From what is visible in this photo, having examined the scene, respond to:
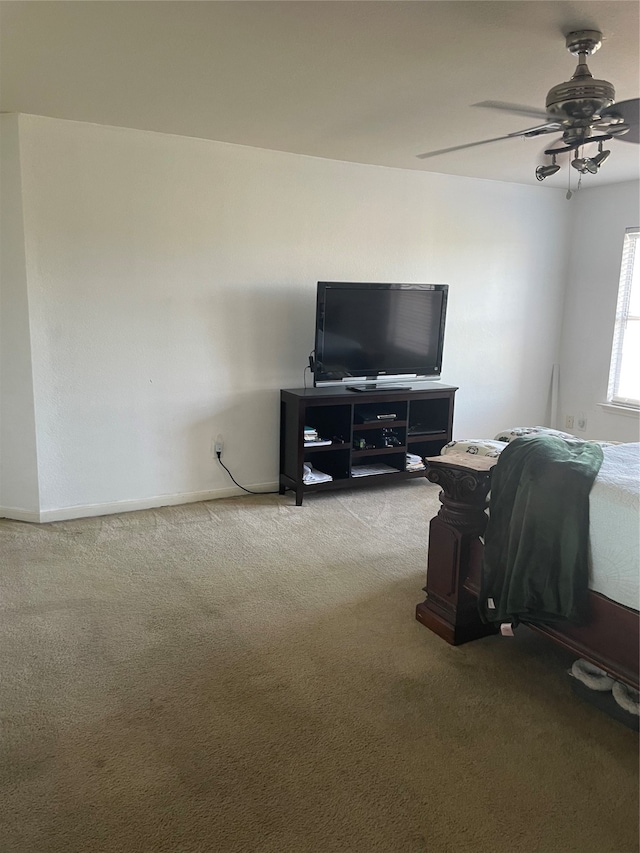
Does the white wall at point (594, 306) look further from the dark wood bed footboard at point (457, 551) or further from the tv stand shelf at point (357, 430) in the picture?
the dark wood bed footboard at point (457, 551)

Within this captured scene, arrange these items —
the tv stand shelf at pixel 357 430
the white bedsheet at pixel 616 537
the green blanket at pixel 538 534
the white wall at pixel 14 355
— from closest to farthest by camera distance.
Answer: the white bedsheet at pixel 616 537 < the green blanket at pixel 538 534 < the white wall at pixel 14 355 < the tv stand shelf at pixel 357 430

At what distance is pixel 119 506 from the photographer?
402 centimetres

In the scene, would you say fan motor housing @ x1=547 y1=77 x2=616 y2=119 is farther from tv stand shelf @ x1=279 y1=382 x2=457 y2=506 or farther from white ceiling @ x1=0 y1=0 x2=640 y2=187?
tv stand shelf @ x1=279 y1=382 x2=457 y2=506

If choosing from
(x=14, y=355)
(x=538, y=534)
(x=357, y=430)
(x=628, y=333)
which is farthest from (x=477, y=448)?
(x=628, y=333)

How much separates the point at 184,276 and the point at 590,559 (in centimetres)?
297

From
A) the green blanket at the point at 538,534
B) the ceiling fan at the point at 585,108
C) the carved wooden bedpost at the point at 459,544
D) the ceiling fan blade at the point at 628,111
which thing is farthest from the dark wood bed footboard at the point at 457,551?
the ceiling fan blade at the point at 628,111

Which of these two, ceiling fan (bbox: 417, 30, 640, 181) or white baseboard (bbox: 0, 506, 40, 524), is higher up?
ceiling fan (bbox: 417, 30, 640, 181)

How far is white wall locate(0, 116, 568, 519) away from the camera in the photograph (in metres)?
A: 3.65

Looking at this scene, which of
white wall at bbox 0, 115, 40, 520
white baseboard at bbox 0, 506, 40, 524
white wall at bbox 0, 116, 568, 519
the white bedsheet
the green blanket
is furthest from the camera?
white baseboard at bbox 0, 506, 40, 524

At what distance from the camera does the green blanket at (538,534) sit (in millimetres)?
2080

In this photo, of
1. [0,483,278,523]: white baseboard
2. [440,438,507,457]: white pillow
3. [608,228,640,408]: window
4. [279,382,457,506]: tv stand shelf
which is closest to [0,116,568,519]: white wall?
[0,483,278,523]: white baseboard

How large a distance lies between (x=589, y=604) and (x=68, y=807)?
1695 millimetres

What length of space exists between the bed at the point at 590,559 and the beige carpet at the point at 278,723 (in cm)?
18

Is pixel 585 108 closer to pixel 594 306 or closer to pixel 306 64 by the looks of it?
pixel 306 64
